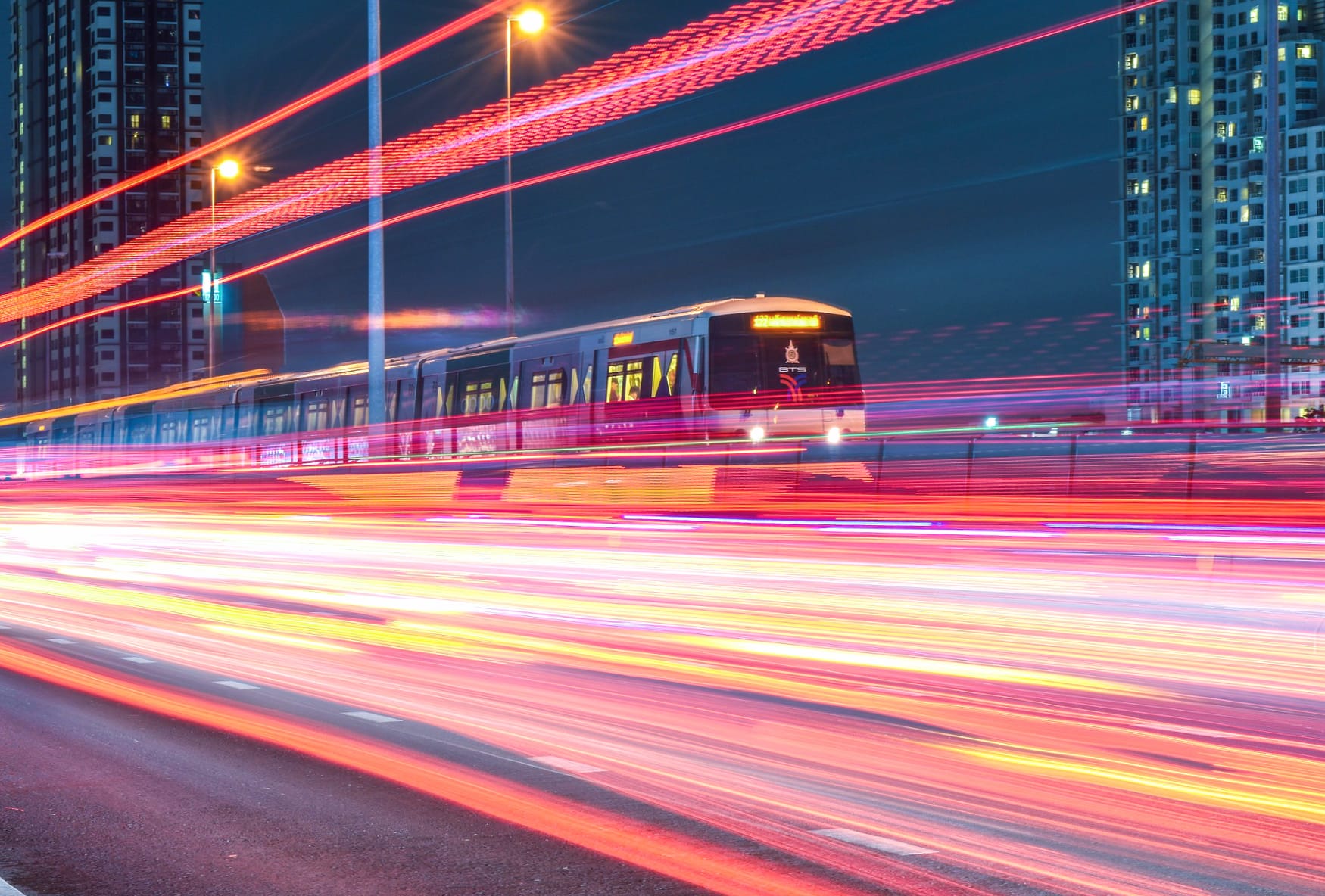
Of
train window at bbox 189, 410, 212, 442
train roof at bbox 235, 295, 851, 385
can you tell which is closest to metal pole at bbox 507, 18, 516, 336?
train roof at bbox 235, 295, 851, 385

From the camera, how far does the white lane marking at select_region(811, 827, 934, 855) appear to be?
595 cm

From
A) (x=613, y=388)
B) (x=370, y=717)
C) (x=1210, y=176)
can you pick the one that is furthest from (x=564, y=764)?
(x=1210, y=176)

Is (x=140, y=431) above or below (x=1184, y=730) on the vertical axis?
above

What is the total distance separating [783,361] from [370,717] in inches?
744

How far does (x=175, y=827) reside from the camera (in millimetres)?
6676

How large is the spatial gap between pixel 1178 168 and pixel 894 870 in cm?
16287

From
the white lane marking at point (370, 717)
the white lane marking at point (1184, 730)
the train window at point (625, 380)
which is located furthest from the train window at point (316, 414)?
the white lane marking at point (1184, 730)

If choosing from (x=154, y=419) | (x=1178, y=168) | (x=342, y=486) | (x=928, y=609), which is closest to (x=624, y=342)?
(x=342, y=486)

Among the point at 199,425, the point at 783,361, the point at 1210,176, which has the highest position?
the point at 1210,176

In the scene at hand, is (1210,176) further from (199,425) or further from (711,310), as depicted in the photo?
(711,310)

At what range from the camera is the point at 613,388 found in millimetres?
28297

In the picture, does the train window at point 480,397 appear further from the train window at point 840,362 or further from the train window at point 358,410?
the train window at point 840,362

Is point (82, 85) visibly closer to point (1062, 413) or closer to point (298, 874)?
point (1062, 413)

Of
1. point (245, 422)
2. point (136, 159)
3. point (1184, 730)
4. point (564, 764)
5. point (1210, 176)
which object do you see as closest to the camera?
point (564, 764)
